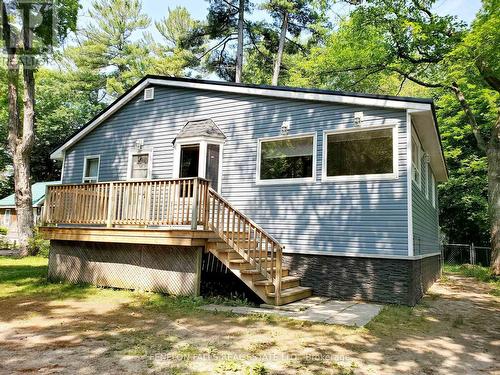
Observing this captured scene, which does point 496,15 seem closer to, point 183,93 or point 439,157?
point 439,157

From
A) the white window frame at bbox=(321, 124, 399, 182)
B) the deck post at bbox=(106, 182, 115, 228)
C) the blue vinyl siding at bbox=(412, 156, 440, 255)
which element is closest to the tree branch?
the blue vinyl siding at bbox=(412, 156, 440, 255)

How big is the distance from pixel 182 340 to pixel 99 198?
4.67 metres

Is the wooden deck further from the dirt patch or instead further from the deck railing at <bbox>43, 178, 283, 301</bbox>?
the dirt patch

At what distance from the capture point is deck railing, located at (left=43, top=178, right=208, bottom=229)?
7.12 m

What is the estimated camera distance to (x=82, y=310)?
21.0 ft

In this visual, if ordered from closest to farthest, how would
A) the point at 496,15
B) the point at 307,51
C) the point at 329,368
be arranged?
the point at 329,368, the point at 496,15, the point at 307,51

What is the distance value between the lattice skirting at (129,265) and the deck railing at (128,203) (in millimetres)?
670

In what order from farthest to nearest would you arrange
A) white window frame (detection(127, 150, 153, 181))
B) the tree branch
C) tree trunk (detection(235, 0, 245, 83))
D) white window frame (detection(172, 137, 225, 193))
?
tree trunk (detection(235, 0, 245, 83)) → the tree branch → white window frame (detection(127, 150, 153, 181)) → white window frame (detection(172, 137, 225, 193))

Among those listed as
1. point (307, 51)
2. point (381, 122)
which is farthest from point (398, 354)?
point (307, 51)

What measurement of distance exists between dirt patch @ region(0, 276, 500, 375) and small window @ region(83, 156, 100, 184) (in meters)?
5.66

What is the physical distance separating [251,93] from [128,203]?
4019 millimetres

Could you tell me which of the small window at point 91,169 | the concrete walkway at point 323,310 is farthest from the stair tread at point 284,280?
the small window at point 91,169

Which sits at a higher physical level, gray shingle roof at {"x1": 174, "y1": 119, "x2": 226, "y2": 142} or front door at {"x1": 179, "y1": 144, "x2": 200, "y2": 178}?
gray shingle roof at {"x1": 174, "y1": 119, "x2": 226, "y2": 142}

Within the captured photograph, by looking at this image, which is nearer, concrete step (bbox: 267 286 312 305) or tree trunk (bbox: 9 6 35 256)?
concrete step (bbox: 267 286 312 305)
